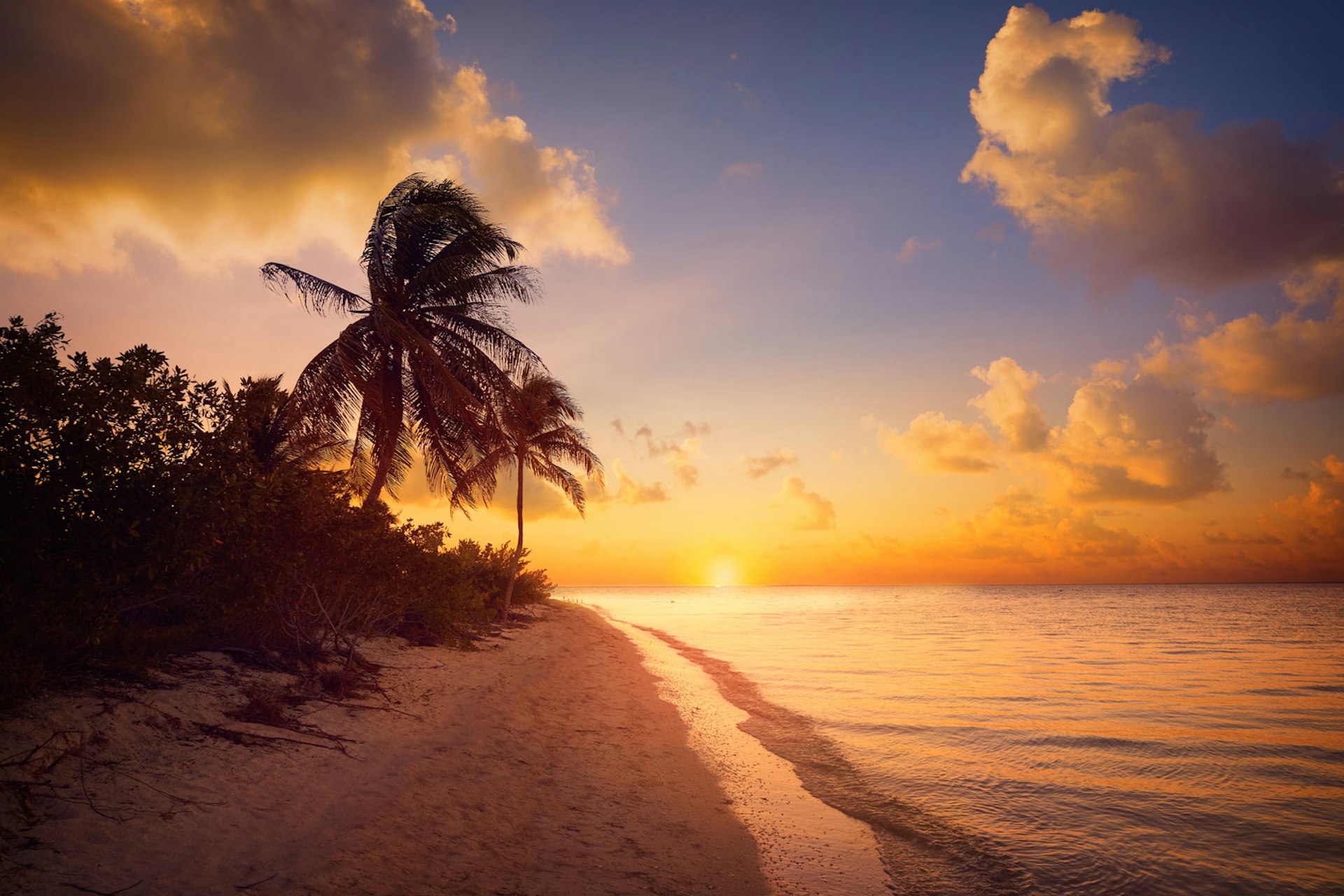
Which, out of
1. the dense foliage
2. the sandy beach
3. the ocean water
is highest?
the dense foliage

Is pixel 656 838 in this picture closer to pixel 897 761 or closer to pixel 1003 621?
pixel 897 761

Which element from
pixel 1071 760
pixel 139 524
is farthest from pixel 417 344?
pixel 1071 760

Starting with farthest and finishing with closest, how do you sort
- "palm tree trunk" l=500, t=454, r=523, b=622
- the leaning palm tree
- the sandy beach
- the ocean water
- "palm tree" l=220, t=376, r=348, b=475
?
"palm tree trunk" l=500, t=454, r=523, b=622 → the leaning palm tree → "palm tree" l=220, t=376, r=348, b=475 → the ocean water → the sandy beach

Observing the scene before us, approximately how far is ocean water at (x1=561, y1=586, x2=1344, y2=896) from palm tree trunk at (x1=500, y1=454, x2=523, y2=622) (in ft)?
24.1

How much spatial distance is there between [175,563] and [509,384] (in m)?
11.0

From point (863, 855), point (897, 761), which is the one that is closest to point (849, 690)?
point (897, 761)

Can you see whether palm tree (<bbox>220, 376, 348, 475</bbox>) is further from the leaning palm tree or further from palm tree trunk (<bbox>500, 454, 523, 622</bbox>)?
palm tree trunk (<bbox>500, 454, 523, 622</bbox>)

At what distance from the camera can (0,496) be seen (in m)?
5.34

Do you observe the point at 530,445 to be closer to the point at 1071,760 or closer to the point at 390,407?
the point at 390,407

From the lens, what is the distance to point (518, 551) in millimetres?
22484

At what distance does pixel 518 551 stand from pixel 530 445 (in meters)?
4.55

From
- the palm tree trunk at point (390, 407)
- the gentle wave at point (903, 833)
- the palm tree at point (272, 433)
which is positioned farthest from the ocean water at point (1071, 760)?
the palm tree trunk at point (390, 407)

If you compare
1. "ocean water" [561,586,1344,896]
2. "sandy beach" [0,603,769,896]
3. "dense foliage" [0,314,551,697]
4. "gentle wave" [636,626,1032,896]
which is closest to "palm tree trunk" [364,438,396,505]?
"dense foliage" [0,314,551,697]

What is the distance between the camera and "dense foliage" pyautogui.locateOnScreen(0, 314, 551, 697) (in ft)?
18.1
